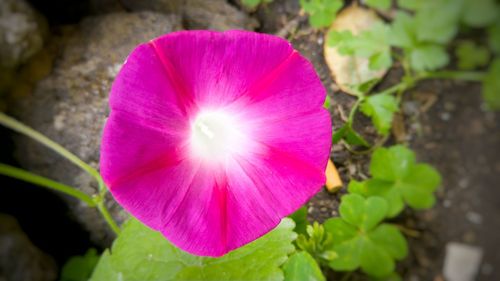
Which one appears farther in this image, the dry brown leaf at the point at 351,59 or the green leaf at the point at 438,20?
the dry brown leaf at the point at 351,59

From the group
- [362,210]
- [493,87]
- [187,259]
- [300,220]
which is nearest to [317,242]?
[300,220]

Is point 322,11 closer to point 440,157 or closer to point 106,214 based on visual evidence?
point 440,157

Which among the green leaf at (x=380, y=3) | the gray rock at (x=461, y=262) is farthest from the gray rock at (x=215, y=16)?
the gray rock at (x=461, y=262)

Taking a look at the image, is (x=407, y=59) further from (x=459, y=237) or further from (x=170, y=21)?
(x=170, y=21)

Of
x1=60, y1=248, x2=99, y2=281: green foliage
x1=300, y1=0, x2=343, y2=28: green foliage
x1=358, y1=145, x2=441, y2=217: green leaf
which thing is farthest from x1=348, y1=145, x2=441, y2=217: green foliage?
x1=60, y1=248, x2=99, y2=281: green foliage

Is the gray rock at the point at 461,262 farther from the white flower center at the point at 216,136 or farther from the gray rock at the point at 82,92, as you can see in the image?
the gray rock at the point at 82,92

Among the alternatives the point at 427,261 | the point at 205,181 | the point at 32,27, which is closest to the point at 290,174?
the point at 205,181
